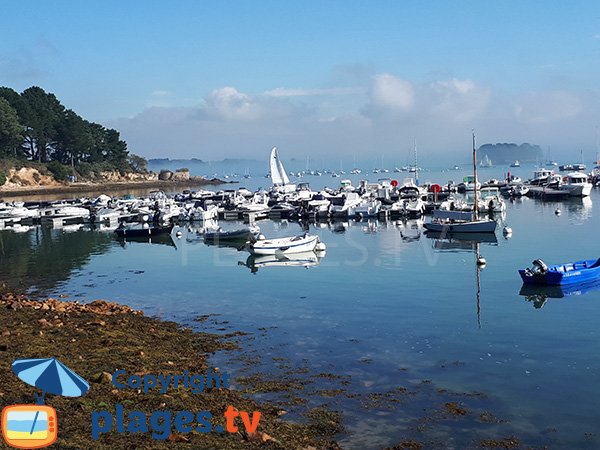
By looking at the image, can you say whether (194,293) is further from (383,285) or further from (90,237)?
(90,237)

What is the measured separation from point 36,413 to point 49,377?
2.75 feet

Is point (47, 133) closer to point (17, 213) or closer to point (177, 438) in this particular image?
point (17, 213)

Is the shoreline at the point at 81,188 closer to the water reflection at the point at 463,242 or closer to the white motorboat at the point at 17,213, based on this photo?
the white motorboat at the point at 17,213

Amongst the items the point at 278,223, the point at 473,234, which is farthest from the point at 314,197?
the point at 473,234

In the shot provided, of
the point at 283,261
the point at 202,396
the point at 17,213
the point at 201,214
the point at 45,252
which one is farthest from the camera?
the point at 17,213

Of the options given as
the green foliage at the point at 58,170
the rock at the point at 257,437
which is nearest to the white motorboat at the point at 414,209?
the rock at the point at 257,437

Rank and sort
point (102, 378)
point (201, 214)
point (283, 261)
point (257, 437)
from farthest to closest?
point (201, 214) → point (283, 261) → point (102, 378) → point (257, 437)

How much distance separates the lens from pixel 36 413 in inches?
415

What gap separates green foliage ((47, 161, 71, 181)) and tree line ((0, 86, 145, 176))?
7.40 meters

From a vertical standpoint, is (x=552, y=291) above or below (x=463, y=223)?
below

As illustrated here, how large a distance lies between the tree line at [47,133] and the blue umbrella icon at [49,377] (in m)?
138

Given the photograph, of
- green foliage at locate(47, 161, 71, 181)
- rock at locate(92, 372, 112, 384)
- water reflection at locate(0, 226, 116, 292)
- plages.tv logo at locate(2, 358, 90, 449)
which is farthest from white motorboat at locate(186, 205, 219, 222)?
green foliage at locate(47, 161, 71, 181)

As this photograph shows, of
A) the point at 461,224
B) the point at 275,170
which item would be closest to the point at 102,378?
the point at 461,224

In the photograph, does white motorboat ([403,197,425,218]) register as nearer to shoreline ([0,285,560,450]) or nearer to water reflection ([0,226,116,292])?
water reflection ([0,226,116,292])
